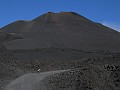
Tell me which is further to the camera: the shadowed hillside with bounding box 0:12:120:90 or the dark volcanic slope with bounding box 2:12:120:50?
the dark volcanic slope with bounding box 2:12:120:50

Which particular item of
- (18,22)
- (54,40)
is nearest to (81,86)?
(54,40)

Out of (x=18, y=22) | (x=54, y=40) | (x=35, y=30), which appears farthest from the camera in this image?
(x=18, y=22)

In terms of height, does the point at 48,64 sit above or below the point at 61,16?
below

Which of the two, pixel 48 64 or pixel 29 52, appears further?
pixel 29 52

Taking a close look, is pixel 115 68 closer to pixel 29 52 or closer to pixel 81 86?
pixel 81 86

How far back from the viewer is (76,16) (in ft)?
448

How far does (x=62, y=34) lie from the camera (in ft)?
341

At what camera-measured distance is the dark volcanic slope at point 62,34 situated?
282 feet

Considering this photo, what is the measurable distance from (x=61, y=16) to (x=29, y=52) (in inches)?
2628

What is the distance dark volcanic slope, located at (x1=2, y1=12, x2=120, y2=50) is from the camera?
8581 cm

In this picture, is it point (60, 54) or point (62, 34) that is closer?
point (60, 54)

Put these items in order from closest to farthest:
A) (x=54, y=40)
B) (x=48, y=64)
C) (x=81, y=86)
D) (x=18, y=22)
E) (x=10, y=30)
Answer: (x=81, y=86) → (x=48, y=64) → (x=54, y=40) → (x=10, y=30) → (x=18, y=22)

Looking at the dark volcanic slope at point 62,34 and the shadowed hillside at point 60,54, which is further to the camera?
the dark volcanic slope at point 62,34

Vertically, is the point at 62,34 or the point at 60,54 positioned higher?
the point at 62,34
